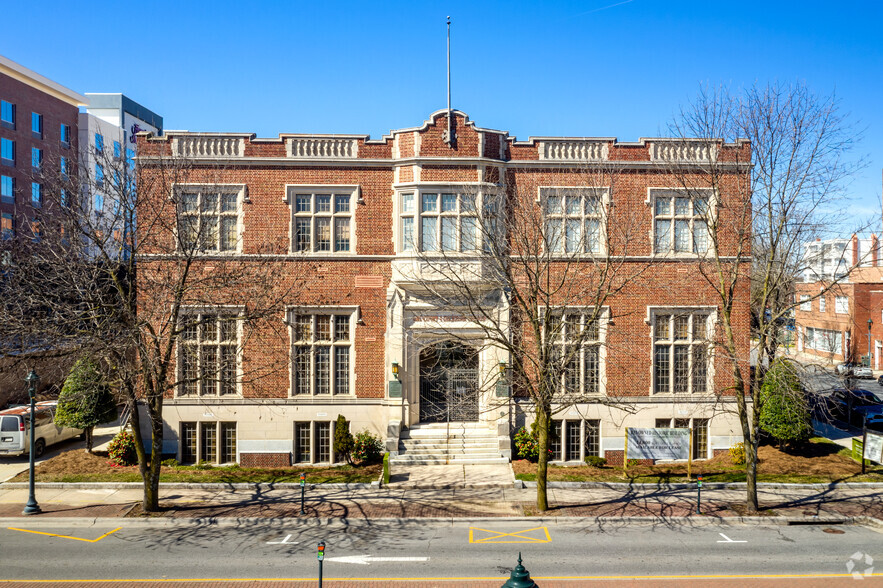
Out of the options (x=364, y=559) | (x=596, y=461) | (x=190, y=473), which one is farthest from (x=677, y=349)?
(x=190, y=473)

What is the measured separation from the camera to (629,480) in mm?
19859

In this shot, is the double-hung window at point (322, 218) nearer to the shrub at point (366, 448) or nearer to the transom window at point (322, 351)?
the transom window at point (322, 351)

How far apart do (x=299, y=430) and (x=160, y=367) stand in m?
7.45

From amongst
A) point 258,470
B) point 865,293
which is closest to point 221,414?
point 258,470

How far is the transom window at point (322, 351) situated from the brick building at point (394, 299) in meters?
0.05

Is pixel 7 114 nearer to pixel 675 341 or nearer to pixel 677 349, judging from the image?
pixel 675 341

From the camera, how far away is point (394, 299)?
22.4m

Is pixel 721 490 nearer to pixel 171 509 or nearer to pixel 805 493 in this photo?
pixel 805 493

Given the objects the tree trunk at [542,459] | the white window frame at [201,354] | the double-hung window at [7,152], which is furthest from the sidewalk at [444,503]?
the double-hung window at [7,152]

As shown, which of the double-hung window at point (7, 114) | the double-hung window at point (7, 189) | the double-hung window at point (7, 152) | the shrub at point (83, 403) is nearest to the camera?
the shrub at point (83, 403)

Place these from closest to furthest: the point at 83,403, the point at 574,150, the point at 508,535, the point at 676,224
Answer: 1. the point at 508,535
2. the point at 83,403
3. the point at 574,150
4. the point at 676,224

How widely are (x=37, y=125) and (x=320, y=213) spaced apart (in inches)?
1848

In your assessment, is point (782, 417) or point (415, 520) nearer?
point (415, 520)

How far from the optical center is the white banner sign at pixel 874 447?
765 inches
